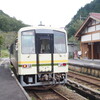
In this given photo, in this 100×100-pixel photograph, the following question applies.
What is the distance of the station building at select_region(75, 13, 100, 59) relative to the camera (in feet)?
80.4

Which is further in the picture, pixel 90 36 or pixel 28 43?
pixel 90 36

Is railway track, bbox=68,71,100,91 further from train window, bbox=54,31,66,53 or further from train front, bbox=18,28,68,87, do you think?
train window, bbox=54,31,66,53

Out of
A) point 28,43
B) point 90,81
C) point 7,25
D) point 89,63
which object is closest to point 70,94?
point 28,43

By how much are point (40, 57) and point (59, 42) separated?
120 centimetres

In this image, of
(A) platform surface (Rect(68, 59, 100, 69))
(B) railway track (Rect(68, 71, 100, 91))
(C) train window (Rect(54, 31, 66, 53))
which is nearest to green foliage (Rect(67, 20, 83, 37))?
(A) platform surface (Rect(68, 59, 100, 69))

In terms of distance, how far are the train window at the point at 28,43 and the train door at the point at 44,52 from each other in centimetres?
22

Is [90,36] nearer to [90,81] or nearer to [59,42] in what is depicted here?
[90,81]

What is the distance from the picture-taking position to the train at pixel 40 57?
9.60 metres

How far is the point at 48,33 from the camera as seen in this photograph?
389 inches

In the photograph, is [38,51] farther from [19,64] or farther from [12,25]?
[12,25]

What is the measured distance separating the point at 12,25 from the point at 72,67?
54.7 meters

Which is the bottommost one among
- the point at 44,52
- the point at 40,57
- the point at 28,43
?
the point at 40,57

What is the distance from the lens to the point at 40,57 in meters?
9.71

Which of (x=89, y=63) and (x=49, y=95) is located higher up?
(x=89, y=63)
